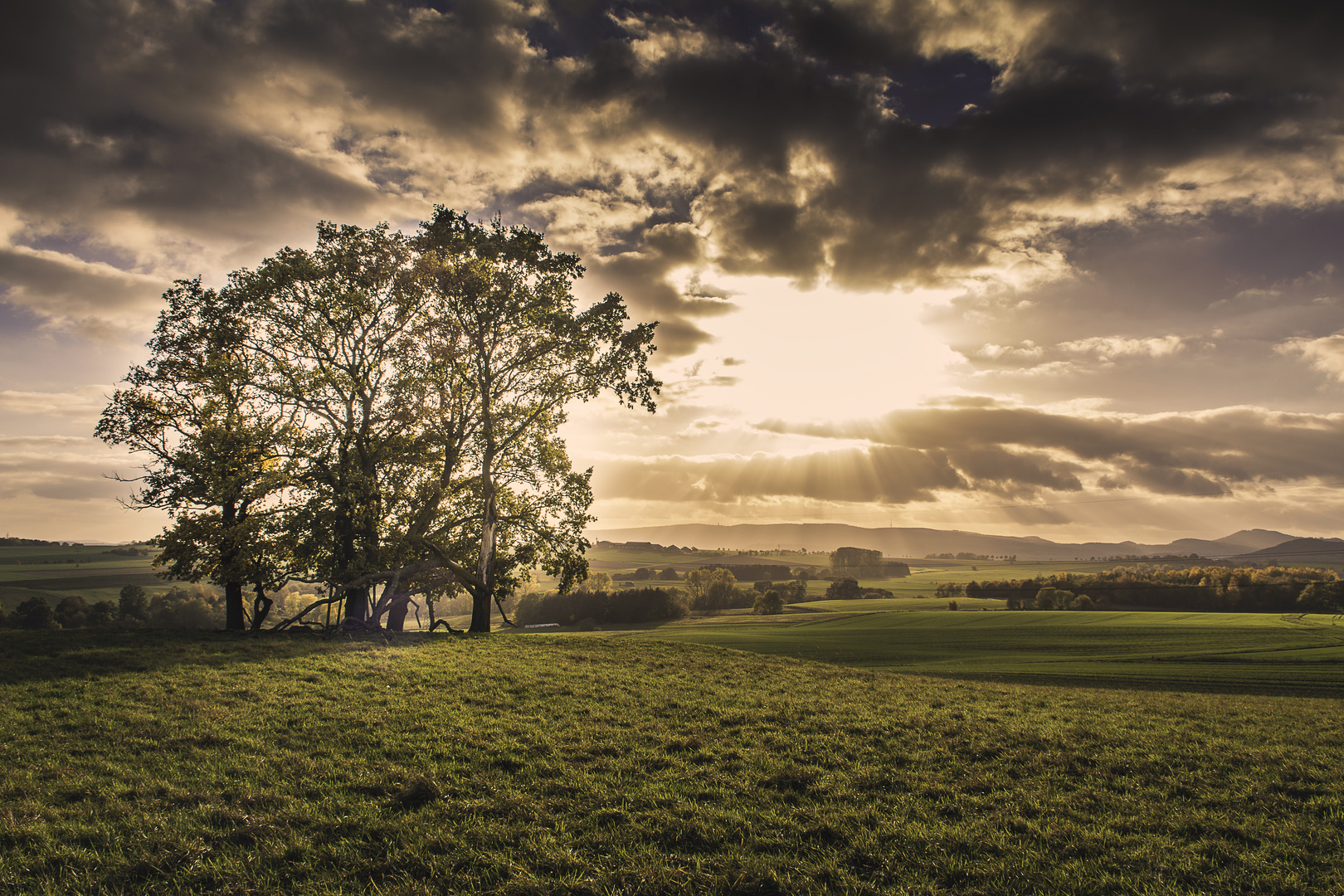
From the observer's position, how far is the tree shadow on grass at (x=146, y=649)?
1425cm

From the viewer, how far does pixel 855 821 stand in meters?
7.67

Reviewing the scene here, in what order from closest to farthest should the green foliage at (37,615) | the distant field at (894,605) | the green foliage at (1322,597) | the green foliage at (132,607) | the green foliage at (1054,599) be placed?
the green foliage at (37,615), the green foliage at (132,607), the green foliage at (1322,597), the green foliage at (1054,599), the distant field at (894,605)

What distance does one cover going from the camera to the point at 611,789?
855cm

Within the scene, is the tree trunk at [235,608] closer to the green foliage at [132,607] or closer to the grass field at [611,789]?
the grass field at [611,789]

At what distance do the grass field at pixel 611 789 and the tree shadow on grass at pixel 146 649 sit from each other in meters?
0.22

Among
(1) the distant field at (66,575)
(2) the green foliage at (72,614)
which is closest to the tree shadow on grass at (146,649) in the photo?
(2) the green foliage at (72,614)

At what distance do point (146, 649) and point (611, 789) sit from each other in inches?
691

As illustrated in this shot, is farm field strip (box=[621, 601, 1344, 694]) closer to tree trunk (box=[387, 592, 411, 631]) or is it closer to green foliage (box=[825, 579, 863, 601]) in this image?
tree trunk (box=[387, 592, 411, 631])

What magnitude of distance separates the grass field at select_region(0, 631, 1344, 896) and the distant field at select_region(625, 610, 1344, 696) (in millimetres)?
27278

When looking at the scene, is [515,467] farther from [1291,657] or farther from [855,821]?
[1291,657]

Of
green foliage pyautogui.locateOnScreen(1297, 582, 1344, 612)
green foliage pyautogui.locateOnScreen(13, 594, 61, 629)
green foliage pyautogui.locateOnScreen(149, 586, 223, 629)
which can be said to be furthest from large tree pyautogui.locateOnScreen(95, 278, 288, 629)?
green foliage pyautogui.locateOnScreen(1297, 582, 1344, 612)

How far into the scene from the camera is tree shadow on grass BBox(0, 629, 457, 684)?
14.2 meters

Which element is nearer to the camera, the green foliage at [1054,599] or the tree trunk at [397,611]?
the tree trunk at [397,611]

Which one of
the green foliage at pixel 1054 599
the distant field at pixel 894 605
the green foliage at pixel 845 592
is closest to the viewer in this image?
the green foliage at pixel 1054 599
